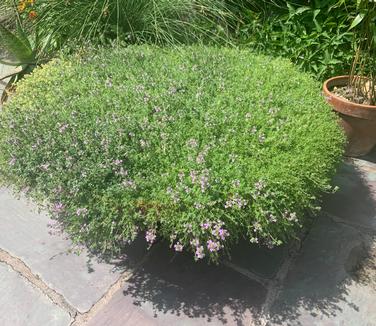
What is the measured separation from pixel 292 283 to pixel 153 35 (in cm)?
211

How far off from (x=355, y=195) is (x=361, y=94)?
76cm

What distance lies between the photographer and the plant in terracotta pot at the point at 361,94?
2.85 metres

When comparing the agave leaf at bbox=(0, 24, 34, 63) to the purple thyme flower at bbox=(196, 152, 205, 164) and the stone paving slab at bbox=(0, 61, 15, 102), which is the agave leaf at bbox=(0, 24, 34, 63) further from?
the purple thyme flower at bbox=(196, 152, 205, 164)

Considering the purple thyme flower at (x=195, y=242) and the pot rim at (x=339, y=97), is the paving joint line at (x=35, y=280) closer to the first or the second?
the purple thyme flower at (x=195, y=242)

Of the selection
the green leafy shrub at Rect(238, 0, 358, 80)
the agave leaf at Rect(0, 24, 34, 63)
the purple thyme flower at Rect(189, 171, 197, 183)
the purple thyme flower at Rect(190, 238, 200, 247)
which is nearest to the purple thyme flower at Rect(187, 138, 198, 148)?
the purple thyme flower at Rect(189, 171, 197, 183)

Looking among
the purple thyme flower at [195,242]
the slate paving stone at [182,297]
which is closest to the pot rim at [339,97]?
the slate paving stone at [182,297]

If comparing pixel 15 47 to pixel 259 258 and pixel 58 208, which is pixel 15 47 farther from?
pixel 259 258

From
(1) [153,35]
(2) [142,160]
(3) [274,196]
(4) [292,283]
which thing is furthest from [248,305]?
(1) [153,35]

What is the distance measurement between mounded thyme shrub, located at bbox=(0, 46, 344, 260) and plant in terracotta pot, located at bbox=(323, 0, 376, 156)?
0.62 meters

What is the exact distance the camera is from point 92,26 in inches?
128

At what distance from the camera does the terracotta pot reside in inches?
113

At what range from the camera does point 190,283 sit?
7.02 ft

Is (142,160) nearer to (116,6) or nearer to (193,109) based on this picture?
(193,109)

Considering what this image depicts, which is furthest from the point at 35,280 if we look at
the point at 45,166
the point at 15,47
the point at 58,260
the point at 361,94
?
the point at 361,94
